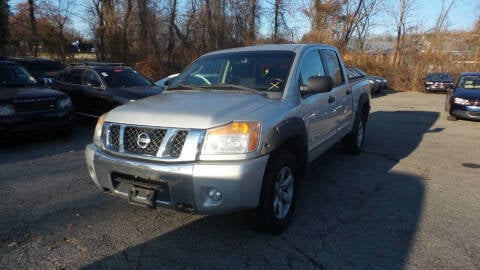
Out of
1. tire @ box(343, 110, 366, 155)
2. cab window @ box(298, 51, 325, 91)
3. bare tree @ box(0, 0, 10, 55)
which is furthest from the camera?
bare tree @ box(0, 0, 10, 55)

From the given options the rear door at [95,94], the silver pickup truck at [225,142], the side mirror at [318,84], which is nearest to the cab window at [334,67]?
the silver pickup truck at [225,142]

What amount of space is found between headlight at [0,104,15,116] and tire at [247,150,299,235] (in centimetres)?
536

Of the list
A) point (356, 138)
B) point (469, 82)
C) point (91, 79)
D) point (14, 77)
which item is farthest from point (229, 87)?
point (469, 82)

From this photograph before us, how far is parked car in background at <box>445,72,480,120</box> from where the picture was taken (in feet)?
35.5

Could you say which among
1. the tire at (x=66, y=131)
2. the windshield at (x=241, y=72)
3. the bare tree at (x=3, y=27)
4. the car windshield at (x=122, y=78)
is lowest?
the tire at (x=66, y=131)

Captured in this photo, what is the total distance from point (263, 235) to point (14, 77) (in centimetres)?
694

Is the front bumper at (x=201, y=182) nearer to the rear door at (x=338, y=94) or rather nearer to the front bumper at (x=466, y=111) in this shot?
the rear door at (x=338, y=94)

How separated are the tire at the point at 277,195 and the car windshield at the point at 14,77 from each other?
6.68 m

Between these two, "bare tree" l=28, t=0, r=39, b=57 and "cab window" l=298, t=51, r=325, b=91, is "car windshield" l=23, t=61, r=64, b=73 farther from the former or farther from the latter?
"cab window" l=298, t=51, r=325, b=91

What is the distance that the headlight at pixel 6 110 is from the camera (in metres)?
6.38

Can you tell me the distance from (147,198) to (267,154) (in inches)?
43.4

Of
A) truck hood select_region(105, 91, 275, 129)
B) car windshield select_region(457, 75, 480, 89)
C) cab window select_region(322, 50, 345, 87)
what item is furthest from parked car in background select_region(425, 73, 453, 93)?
truck hood select_region(105, 91, 275, 129)

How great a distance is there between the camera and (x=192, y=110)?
10.6 feet

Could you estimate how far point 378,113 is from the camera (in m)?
13.2
